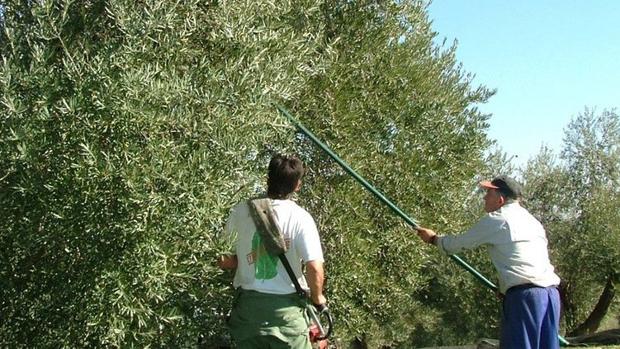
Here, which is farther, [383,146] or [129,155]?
[383,146]

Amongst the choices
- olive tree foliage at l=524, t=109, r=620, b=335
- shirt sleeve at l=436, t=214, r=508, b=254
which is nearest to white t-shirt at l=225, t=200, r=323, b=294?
shirt sleeve at l=436, t=214, r=508, b=254

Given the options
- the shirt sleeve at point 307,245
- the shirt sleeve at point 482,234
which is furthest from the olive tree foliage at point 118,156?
the shirt sleeve at point 482,234

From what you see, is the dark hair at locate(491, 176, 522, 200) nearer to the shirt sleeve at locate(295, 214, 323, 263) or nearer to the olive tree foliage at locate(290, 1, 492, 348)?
the shirt sleeve at locate(295, 214, 323, 263)

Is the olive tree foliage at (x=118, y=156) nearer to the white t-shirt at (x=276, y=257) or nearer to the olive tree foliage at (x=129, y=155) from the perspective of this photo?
the olive tree foliage at (x=129, y=155)

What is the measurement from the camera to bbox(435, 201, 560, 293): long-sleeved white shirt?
7.14 m

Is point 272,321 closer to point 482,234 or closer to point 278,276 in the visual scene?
point 278,276

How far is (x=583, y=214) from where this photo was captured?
31406mm

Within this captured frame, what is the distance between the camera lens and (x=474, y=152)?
1406cm

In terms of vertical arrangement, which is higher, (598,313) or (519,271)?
(519,271)

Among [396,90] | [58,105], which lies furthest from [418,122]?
[58,105]

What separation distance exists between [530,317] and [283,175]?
9.41ft

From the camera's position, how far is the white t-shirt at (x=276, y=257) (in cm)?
559

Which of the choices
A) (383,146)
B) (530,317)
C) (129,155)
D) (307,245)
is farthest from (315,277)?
(383,146)

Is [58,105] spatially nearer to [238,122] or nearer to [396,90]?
[238,122]
